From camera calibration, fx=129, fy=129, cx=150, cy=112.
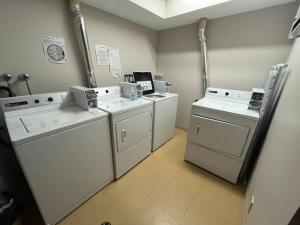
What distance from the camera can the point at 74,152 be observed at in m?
1.16

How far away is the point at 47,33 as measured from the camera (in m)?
1.47

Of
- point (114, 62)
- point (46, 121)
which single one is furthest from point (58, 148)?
point (114, 62)

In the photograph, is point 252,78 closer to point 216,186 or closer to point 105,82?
point 216,186

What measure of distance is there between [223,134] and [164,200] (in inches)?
40.8

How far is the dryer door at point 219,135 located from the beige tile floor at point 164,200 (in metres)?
0.47

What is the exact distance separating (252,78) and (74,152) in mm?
2573

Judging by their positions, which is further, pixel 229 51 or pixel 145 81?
pixel 145 81

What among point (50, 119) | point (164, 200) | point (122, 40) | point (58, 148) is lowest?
point (164, 200)

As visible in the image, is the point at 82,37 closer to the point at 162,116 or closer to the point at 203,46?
the point at 162,116

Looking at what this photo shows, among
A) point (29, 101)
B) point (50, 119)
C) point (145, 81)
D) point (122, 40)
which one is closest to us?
point (50, 119)

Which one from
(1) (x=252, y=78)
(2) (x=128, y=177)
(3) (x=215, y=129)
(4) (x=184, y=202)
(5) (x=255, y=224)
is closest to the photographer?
(5) (x=255, y=224)

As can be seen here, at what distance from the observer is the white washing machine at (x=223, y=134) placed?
1437 mm

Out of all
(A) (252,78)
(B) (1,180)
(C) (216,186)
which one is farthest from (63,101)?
(A) (252,78)

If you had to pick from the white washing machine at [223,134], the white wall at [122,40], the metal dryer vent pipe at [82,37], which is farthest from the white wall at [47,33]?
the white washing machine at [223,134]
